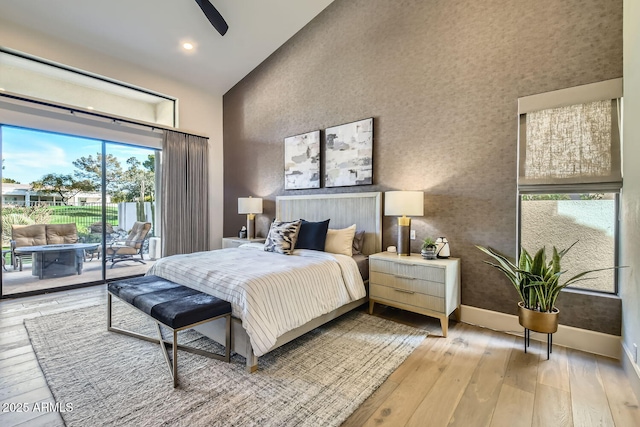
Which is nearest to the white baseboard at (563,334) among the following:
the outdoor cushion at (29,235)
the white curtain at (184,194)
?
the white curtain at (184,194)

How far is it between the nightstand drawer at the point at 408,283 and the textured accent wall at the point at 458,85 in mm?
526

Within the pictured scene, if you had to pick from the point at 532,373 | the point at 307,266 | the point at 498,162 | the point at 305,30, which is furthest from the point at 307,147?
the point at 532,373

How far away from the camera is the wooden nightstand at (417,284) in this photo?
2.64 m

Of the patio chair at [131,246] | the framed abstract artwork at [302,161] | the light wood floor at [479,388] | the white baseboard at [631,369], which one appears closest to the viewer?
the light wood floor at [479,388]

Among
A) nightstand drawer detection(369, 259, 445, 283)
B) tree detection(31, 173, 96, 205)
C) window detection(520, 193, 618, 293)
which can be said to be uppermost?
tree detection(31, 173, 96, 205)

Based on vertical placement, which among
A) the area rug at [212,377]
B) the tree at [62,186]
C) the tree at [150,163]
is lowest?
the area rug at [212,377]

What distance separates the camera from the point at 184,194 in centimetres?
501

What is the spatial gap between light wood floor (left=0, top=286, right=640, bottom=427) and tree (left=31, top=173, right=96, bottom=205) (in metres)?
2.25

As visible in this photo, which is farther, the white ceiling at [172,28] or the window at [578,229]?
the white ceiling at [172,28]

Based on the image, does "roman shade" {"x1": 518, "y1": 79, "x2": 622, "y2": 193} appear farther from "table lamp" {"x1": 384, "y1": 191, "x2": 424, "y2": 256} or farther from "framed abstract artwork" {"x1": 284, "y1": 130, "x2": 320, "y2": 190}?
"framed abstract artwork" {"x1": 284, "y1": 130, "x2": 320, "y2": 190}

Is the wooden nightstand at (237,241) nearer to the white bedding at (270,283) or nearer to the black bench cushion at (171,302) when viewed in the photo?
the white bedding at (270,283)

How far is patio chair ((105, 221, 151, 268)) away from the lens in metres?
4.58

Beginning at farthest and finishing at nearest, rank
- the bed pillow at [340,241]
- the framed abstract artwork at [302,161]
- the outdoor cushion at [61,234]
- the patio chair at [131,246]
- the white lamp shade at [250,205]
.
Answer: the white lamp shade at [250,205] < the patio chair at [131,246] < the framed abstract artwork at [302,161] < the outdoor cushion at [61,234] < the bed pillow at [340,241]

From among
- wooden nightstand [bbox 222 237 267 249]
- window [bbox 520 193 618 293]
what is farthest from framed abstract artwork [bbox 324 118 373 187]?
window [bbox 520 193 618 293]
